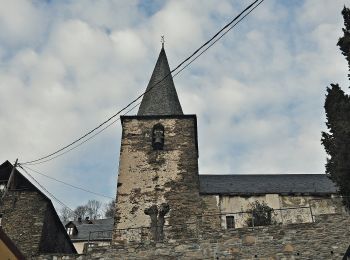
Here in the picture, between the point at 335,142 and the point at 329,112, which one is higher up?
the point at 329,112

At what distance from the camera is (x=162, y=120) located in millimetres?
22781

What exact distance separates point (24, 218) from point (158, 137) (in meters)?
7.68

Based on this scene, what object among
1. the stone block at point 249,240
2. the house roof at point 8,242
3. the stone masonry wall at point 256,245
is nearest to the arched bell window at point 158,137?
the stone masonry wall at point 256,245

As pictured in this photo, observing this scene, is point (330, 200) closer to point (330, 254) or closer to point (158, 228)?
point (330, 254)

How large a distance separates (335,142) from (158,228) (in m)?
Answer: 9.88

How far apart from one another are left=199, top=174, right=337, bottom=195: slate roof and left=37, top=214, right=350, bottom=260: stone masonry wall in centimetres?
577

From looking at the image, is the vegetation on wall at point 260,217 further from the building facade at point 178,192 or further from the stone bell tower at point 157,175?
the stone bell tower at point 157,175

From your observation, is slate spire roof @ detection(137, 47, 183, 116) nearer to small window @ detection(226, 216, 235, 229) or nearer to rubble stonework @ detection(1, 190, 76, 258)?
small window @ detection(226, 216, 235, 229)

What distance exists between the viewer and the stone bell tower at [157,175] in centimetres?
1916

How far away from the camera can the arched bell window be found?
2169 centimetres

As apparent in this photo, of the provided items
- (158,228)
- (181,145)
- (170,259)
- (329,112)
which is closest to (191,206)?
(158,228)

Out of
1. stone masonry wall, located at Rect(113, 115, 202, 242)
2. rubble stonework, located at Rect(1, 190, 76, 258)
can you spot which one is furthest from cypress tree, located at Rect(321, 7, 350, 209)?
rubble stonework, located at Rect(1, 190, 76, 258)

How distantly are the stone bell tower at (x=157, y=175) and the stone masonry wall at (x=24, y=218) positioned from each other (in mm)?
3468

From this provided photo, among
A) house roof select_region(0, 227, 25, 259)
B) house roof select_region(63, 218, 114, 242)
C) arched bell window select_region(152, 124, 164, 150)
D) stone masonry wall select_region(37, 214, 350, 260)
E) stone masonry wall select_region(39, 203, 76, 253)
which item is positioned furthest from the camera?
house roof select_region(63, 218, 114, 242)
